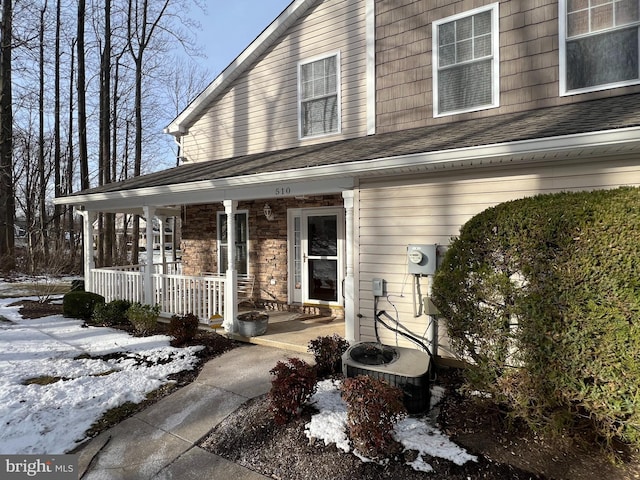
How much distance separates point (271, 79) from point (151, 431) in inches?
260

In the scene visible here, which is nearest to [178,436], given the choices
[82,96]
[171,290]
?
[171,290]

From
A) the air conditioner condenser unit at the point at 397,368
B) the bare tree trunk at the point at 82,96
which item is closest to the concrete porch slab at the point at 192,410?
the air conditioner condenser unit at the point at 397,368

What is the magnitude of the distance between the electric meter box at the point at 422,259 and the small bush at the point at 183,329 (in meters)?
3.50

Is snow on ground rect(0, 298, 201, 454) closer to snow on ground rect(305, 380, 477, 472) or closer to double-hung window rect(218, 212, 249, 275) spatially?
snow on ground rect(305, 380, 477, 472)

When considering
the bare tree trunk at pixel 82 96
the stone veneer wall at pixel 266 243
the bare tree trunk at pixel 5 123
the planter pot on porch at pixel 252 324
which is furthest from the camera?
the bare tree trunk at pixel 82 96

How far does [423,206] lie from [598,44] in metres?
3.04

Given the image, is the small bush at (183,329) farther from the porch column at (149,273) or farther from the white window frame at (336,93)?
the white window frame at (336,93)

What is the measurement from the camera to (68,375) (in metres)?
4.35

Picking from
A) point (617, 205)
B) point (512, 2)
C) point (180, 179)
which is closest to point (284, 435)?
point (617, 205)

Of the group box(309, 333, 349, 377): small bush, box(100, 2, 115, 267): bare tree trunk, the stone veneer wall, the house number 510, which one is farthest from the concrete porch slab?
box(100, 2, 115, 267): bare tree trunk

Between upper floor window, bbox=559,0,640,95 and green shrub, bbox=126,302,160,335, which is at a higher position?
upper floor window, bbox=559,0,640,95

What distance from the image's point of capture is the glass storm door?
6.93 metres

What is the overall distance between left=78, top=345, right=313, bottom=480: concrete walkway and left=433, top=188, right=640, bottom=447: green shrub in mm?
2089

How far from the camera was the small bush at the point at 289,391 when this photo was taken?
124 inches
